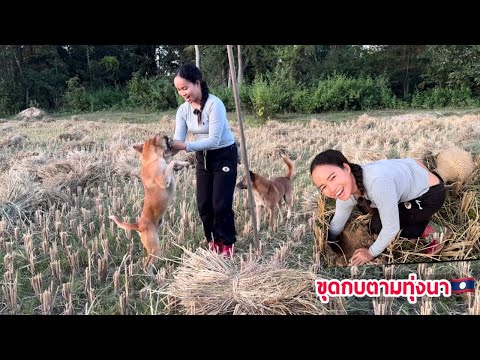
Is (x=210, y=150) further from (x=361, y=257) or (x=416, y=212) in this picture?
(x=416, y=212)

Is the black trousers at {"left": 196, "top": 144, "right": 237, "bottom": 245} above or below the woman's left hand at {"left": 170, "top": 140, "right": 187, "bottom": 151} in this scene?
below

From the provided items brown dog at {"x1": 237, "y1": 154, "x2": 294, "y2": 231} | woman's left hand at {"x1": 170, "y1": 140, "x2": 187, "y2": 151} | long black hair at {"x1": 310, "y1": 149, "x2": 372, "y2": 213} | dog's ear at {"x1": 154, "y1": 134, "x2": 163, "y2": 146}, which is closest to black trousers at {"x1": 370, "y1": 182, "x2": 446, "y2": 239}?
long black hair at {"x1": 310, "y1": 149, "x2": 372, "y2": 213}

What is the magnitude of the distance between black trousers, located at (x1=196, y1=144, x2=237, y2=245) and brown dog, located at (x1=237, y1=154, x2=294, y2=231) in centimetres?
37

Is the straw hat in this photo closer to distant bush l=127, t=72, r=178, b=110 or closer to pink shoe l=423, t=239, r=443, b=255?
pink shoe l=423, t=239, r=443, b=255

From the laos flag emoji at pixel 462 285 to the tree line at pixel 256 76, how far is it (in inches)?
47.3

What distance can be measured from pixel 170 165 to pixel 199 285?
0.72 meters

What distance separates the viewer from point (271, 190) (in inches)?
118

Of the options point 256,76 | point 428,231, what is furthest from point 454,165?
point 256,76

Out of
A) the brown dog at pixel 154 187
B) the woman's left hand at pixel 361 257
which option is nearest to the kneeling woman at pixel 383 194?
the woman's left hand at pixel 361 257

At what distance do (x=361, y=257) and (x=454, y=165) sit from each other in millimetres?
862

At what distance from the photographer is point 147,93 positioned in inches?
113

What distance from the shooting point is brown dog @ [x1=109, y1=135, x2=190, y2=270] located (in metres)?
2.42

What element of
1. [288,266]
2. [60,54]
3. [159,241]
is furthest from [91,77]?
[288,266]

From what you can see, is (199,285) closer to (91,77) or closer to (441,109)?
(91,77)
